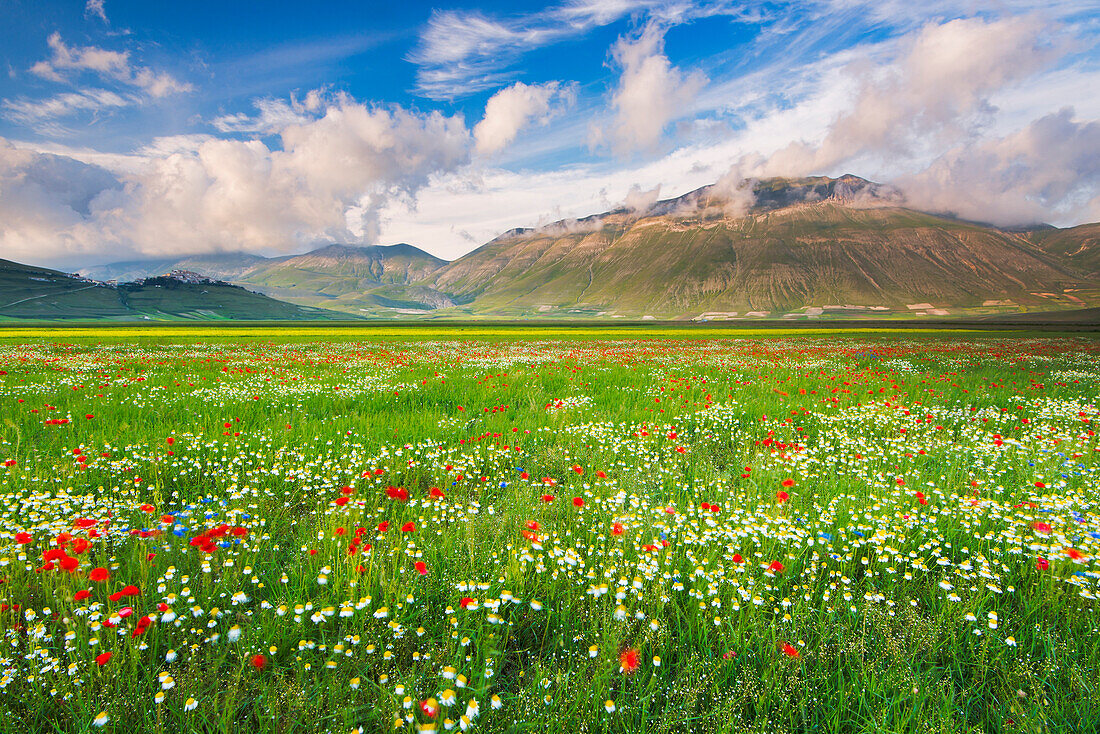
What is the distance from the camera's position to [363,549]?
3279 mm

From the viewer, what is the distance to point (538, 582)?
3.51 meters

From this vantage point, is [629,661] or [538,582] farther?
[538,582]

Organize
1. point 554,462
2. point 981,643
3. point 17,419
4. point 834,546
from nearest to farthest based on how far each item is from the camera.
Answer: point 981,643 < point 834,546 < point 554,462 < point 17,419

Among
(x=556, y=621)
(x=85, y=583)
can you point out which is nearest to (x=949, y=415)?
(x=556, y=621)

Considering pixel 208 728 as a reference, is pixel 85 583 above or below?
above

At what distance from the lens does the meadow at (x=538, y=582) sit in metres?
2.46

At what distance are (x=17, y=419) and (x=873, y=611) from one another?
12480mm

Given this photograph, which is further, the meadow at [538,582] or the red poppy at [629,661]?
the red poppy at [629,661]

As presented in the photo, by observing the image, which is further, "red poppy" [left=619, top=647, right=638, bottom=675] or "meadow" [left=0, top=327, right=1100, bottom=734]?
"red poppy" [left=619, top=647, right=638, bottom=675]

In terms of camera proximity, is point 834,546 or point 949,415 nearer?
point 834,546

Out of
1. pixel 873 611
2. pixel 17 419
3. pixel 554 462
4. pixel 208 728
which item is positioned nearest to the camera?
pixel 208 728

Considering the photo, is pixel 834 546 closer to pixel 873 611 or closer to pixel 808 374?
pixel 873 611

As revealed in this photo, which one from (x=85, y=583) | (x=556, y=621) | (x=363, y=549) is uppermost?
(x=363, y=549)

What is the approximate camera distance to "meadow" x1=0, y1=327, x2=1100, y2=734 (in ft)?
8.06
